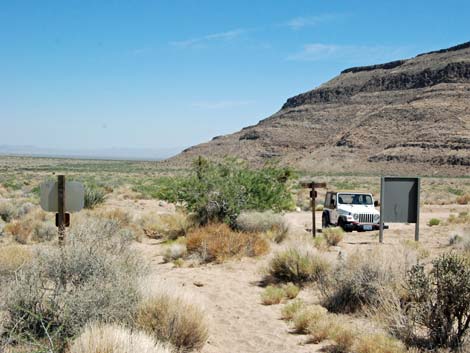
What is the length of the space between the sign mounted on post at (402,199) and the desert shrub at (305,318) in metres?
8.00

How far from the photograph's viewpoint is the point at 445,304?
22.0 feet

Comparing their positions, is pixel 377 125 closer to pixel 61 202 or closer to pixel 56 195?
pixel 56 195

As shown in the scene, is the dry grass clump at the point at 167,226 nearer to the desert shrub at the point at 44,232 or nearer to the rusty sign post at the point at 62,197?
the desert shrub at the point at 44,232

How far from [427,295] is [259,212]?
36.2 feet

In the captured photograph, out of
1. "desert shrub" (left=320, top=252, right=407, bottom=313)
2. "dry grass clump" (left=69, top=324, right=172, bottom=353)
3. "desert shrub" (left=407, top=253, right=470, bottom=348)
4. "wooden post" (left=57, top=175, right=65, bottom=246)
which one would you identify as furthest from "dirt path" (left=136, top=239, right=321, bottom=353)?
"dry grass clump" (left=69, top=324, right=172, bottom=353)

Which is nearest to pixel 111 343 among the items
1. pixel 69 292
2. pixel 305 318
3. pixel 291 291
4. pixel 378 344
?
pixel 69 292

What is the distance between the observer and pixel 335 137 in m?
120

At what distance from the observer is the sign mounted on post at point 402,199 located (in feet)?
52.2

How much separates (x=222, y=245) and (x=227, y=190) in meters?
4.05

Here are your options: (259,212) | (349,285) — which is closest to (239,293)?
(349,285)

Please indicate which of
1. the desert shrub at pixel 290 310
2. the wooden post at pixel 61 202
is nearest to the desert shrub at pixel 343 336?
the desert shrub at pixel 290 310

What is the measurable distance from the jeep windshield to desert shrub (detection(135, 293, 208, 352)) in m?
15.2

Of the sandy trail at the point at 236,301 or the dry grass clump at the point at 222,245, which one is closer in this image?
the sandy trail at the point at 236,301

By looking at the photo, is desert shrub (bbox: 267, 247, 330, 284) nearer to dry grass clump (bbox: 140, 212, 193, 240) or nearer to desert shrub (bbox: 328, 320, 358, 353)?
desert shrub (bbox: 328, 320, 358, 353)
